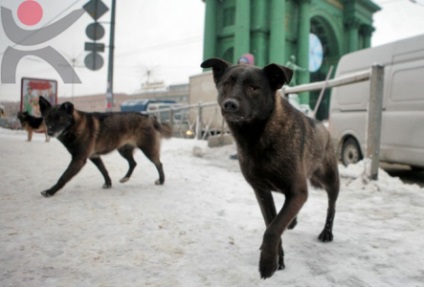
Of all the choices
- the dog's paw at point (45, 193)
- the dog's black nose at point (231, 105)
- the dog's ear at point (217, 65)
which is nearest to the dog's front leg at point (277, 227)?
the dog's black nose at point (231, 105)

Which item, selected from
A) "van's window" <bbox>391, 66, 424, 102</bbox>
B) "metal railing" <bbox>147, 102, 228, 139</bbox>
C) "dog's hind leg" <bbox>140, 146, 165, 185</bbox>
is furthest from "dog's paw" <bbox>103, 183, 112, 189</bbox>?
"metal railing" <bbox>147, 102, 228, 139</bbox>

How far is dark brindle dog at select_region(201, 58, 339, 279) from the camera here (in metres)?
2.10

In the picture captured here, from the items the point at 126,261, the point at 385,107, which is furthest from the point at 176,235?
the point at 385,107

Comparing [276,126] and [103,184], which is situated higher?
[276,126]

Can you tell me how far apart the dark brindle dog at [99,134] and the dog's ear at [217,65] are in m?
1.53

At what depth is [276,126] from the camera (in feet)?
7.44

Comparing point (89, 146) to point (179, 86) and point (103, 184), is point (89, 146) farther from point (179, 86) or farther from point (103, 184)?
point (179, 86)

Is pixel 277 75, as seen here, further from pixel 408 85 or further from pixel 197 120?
pixel 197 120

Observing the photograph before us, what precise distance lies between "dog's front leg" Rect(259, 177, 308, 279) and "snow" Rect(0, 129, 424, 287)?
12 cm

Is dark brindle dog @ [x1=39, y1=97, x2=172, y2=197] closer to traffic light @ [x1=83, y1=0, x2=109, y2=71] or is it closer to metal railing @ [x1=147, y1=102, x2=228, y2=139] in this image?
traffic light @ [x1=83, y1=0, x2=109, y2=71]

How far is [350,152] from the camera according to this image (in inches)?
286

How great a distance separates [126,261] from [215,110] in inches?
441

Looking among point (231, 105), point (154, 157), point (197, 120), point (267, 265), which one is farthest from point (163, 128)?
point (197, 120)

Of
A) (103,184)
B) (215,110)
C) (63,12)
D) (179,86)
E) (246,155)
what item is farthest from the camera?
(179,86)
